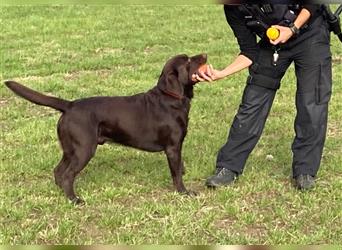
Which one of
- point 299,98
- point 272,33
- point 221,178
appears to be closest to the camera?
point 272,33

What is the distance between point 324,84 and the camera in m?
4.58

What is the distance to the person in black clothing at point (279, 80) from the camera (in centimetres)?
448

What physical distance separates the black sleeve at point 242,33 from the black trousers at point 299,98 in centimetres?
7

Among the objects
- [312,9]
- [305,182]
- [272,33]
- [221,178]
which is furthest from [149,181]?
[312,9]

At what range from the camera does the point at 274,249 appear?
1893 millimetres

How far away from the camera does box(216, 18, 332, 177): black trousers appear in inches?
179

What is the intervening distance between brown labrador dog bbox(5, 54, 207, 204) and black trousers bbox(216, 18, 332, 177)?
0.51 m

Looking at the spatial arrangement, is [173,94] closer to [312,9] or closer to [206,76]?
[206,76]

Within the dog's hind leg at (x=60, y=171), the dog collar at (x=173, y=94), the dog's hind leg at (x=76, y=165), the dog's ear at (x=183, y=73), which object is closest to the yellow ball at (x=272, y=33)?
the dog's ear at (x=183, y=73)

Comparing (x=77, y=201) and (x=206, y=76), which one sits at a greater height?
(x=206, y=76)

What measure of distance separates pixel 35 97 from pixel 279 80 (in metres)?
1.89

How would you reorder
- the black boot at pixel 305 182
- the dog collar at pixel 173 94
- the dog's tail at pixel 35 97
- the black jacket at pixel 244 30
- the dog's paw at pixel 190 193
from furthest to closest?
the black boot at pixel 305 182 → the dog's paw at pixel 190 193 → the dog collar at pixel 173 94 → the black jacket at pixel 244 30 → the dog's tail at pixel 35 97

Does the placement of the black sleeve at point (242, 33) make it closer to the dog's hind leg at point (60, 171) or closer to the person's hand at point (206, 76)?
the person's hand at point (206, 76)

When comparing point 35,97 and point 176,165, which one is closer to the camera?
point 35,97
